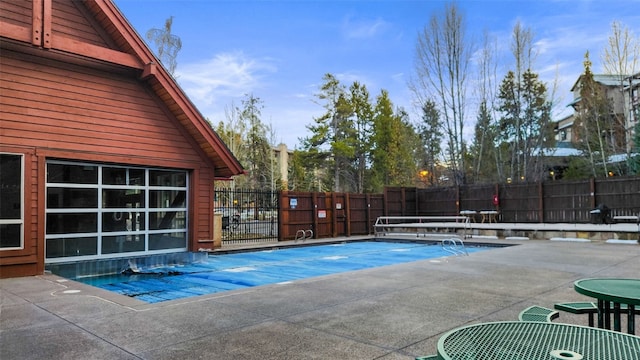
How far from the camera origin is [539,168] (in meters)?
27.4

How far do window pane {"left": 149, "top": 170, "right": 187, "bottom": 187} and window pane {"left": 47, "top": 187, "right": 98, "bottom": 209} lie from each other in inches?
56.3

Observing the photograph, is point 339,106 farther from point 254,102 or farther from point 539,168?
point 539,168

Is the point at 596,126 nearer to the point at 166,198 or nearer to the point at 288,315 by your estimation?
the point at 166,198

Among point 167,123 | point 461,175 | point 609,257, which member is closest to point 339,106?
point 461,175

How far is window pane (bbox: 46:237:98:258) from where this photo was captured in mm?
8602

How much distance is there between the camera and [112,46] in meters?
9.61

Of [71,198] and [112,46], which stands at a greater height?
[112,46]

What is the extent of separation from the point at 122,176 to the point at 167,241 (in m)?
2.01

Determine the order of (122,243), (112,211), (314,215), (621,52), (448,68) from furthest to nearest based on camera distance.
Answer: (448,68), (621,52), (314,215), (122,243), (112,211)

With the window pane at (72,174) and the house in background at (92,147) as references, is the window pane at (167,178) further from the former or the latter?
the window pane at (72,174)

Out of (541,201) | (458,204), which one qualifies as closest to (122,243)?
(458,204)

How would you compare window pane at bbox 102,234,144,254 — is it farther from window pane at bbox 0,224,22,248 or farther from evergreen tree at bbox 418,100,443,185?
evergreen tree at bbox 418,100,443,185

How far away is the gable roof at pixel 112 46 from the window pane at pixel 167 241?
82.1 inches

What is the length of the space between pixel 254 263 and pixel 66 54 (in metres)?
6.13
